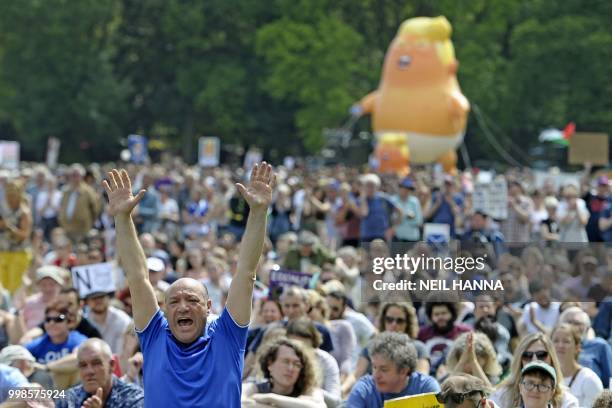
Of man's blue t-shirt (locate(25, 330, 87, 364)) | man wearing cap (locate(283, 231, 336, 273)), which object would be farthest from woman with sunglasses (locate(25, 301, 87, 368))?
man wearing cap (locate(283, 231, 336, 273))

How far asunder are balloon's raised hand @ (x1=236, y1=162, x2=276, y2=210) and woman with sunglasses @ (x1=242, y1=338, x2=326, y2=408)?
93.0 inches

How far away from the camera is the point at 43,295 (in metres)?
11.8

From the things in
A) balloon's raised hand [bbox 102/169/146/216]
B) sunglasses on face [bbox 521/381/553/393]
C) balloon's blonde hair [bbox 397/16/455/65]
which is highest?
balloon's blonde hair [bbox 397/16/455/65]

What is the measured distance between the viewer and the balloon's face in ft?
124

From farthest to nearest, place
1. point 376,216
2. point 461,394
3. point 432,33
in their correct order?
point 432,33
point 376,216
point 461,394

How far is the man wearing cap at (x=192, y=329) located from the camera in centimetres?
550

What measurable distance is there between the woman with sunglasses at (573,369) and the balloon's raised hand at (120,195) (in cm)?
349

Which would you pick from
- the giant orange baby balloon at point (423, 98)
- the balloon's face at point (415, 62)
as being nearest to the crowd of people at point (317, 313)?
the giant orange baby balloon at point (423, 98)

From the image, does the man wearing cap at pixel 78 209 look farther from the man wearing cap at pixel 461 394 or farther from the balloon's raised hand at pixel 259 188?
the balloon's raised hand at pixel 259 188

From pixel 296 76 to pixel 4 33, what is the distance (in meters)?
13.3

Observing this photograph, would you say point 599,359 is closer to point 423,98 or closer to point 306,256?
point 306,256

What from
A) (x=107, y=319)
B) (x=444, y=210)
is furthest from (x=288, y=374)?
(x=444, y=210)

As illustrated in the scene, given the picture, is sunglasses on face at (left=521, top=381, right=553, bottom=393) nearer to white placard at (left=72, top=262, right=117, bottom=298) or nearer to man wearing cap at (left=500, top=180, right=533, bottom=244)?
white placard at (left=72, top=262, right=117, bottom=298)

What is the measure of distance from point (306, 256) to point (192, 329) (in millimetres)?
9135
